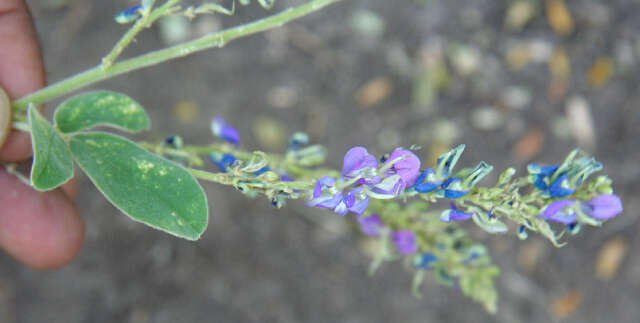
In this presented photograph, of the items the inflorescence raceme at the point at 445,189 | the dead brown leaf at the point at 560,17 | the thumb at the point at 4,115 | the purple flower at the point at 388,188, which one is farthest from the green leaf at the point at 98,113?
the dead brown leaf at the point at 560,17

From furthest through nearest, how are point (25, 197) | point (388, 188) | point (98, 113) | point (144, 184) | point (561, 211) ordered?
point (25, 197) → point (98, 113) → point (144, 184) → point (561, 211) → point (388, 188)

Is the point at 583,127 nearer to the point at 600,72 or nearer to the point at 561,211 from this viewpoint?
the point at 600,72

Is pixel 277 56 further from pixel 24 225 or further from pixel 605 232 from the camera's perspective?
pixel 605 232

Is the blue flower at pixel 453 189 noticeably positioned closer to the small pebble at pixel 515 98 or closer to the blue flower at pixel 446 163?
the blue flower at pixel 446 163

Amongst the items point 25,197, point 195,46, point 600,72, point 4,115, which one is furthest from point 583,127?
point 4,115

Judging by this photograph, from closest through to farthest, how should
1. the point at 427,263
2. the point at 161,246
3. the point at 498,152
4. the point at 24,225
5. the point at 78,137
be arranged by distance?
the point at 78,137 < the point at 427,263 < the point at 24,225 < the point at 161,246 < the point at 498,152

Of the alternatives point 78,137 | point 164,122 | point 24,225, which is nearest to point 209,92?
point 164,122
